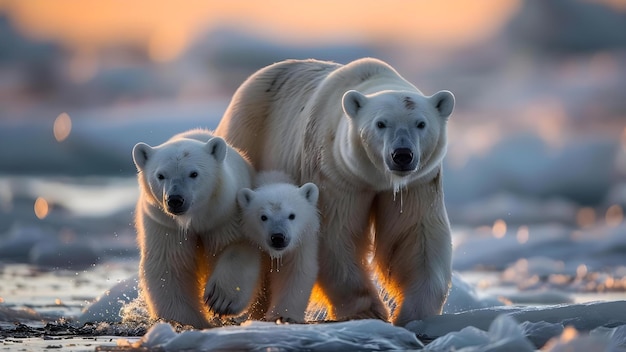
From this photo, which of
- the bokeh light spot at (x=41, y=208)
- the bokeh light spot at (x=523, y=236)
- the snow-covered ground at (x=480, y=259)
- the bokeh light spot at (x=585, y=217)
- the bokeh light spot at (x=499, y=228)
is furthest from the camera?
the bokeh light spot at (x=585, y=217)

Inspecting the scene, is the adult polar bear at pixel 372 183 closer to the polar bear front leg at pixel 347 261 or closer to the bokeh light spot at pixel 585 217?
the polar bear front leg at pixel 347 261

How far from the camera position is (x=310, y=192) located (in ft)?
24.5

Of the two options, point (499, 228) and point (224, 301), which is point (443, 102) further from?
point (499, 228)

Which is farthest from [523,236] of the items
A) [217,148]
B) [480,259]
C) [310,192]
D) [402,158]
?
[402,158]

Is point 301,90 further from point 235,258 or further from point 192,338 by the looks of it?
point 192,338

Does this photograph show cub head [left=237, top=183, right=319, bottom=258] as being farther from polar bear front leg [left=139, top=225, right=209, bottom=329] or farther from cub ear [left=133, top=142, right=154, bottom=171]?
cub ear [left=133, top=142, right=154, bottom=171]

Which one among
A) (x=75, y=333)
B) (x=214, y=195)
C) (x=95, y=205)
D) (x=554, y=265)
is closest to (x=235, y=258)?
(x=214, y=195)

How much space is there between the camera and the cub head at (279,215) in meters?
7.13

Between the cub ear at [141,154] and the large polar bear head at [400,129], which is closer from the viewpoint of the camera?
the large polar bear head at [400,129]

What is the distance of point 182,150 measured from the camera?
23.5ft

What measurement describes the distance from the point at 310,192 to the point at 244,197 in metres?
0.43

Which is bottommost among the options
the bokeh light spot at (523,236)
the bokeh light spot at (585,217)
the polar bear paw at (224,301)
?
the bokeh light spot at (585,217)

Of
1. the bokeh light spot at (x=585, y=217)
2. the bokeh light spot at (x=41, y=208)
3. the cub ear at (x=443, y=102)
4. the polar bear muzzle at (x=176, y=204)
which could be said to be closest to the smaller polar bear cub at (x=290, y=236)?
the polar bear muzzle at (x=176, y=204)

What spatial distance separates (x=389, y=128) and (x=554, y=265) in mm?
8981
